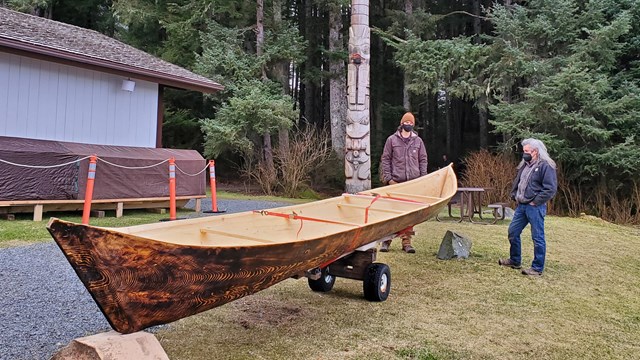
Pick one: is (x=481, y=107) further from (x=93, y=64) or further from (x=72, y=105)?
(x=72, y=105)

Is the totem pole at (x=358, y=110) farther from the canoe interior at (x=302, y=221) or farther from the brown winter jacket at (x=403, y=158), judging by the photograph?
the canoe interior at (x=302, y=221)

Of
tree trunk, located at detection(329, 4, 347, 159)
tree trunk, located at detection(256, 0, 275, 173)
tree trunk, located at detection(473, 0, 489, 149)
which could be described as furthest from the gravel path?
tree trunk, located at detection(473, 0, 489, 149)

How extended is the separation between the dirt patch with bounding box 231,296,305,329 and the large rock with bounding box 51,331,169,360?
Answer: 127 cm

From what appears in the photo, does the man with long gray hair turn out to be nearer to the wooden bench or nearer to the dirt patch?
the dirt patch

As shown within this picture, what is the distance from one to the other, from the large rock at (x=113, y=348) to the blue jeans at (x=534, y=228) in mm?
4368

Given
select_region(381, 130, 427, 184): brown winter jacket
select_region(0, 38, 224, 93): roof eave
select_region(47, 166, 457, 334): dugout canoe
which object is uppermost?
select_region(0, 38, 224, 93): roof eave

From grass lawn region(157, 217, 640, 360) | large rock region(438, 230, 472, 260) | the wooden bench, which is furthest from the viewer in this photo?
the wooden bench

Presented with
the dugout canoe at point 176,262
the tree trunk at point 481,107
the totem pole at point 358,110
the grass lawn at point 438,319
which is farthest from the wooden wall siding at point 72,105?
the tree trunk at point 481,107

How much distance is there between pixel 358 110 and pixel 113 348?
5222mm

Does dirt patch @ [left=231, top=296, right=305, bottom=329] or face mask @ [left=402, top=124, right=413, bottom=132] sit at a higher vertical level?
face mask @ [left=402, top=124, right=413, bottom=132]

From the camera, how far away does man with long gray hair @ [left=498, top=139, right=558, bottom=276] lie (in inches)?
203

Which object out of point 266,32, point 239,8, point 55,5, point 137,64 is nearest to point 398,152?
point 137,64

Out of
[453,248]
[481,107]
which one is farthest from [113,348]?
[481,107]

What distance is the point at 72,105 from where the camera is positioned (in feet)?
30.3
